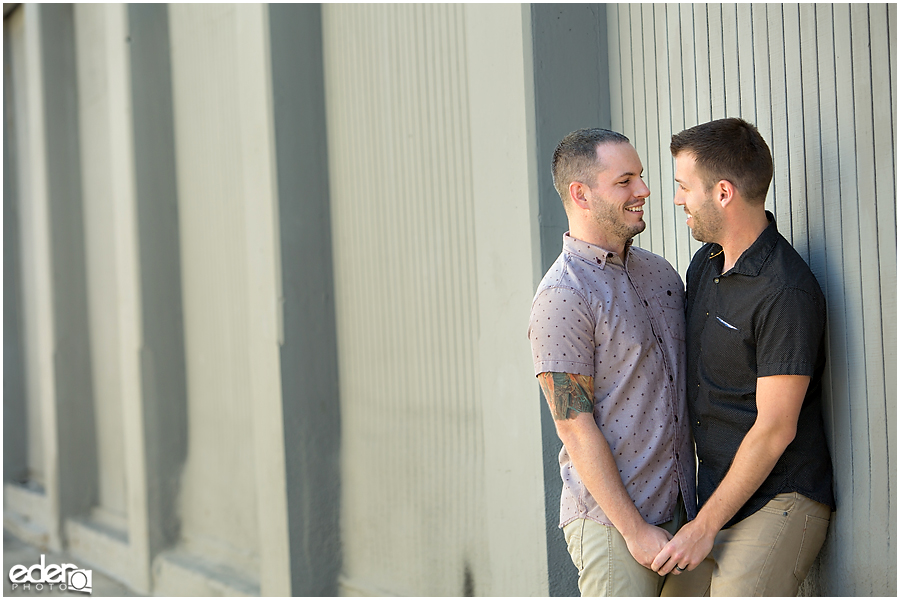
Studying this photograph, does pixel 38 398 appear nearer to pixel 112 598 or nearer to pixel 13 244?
pixel 13 244

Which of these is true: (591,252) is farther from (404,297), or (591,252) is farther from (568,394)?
(404,297)

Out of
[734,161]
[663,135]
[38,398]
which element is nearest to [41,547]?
[38,398]

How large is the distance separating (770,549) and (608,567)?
1.58 feet

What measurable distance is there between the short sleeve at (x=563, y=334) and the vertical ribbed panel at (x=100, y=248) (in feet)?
20.1

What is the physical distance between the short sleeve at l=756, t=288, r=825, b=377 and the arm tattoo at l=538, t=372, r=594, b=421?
1.65 feet

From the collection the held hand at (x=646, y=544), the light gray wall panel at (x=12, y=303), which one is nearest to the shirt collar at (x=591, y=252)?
the held hand at (x=646, y=544)

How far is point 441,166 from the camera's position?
15.4 ft

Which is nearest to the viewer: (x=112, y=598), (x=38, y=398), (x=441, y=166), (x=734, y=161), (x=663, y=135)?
(x=734, y=161)

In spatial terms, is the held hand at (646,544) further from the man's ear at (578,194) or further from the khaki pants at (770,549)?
the man's ear at (578,194)

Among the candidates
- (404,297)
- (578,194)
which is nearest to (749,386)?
(578,194)

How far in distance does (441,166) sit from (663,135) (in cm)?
150

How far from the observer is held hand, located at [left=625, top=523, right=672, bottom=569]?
7.91 feet

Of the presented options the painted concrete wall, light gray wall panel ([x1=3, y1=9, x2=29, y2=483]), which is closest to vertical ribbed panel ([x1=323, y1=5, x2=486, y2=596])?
the painted concrete wall

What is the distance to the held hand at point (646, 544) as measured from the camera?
2.41 m
